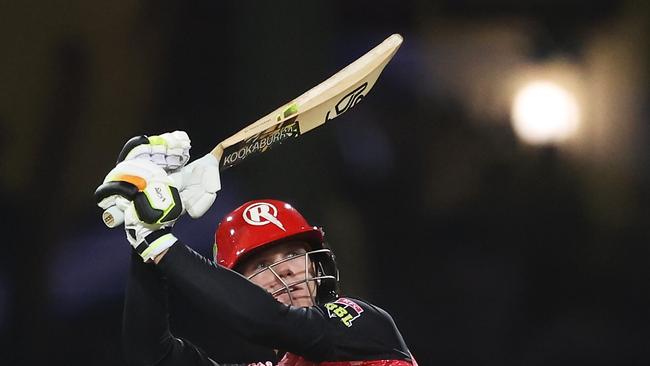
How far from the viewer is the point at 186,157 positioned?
1687 mm

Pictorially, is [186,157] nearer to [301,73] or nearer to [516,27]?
[301,73]

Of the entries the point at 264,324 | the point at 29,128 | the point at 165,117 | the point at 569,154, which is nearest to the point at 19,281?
the point at 29,128

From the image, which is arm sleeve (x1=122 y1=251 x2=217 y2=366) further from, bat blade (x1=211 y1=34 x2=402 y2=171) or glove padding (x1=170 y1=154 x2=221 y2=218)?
bat blade (x1=211 y1=34 x2=402 y2=171)

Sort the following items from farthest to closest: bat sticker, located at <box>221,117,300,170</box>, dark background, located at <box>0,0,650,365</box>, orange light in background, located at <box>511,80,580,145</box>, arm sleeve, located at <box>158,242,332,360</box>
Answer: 1. orange light in background, located at <box>511,80,580,145</box>
2. dark background, located at <box>0,0,650,365</box>
3. bat sticker, located at <box>221,117,300,170</box>
4. arm sleeve, located at <box>158,242,332,360</box>

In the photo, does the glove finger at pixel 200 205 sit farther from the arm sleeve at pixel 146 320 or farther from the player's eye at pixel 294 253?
the player's eye at pixel 294 253

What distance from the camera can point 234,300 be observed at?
4.92 ft

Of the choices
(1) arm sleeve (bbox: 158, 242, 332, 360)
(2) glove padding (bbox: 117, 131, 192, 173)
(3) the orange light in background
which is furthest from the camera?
(3) the orange light in background

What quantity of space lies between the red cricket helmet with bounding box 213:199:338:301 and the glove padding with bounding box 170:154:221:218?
0.31m

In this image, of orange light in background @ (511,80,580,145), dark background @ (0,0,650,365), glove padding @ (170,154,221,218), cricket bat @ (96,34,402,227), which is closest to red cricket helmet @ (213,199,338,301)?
cricket bat @ (96,34,402,227)

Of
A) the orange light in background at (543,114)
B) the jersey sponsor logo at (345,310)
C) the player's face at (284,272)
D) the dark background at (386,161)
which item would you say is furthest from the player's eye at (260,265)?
the orange light in background at (543,114)

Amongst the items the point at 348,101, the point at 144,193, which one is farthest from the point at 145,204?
the point at 348,101

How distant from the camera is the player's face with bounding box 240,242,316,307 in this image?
6.30 ft

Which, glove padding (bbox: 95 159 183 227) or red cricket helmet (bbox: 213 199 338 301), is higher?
glove padding (bbox: 95 159 183 227)

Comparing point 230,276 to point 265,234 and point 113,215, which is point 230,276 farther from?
point 265,234
